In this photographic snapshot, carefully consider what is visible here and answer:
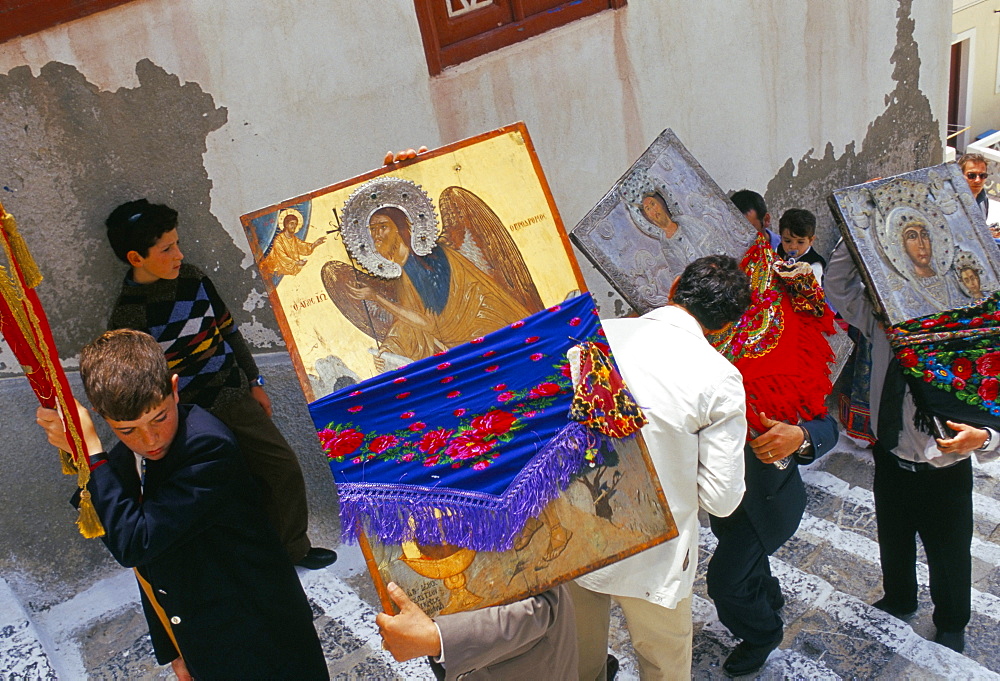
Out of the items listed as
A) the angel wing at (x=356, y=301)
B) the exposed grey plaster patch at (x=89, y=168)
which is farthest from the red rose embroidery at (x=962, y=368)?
the exposed grey plaster patch at (x=89, y=168)

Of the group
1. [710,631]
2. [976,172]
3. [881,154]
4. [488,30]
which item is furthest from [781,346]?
[881,154]

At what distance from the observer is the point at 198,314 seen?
136 inches

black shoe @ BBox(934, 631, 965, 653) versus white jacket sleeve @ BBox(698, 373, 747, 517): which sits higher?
white jacket sleeve @ BBox(698, 373, 747, 517)

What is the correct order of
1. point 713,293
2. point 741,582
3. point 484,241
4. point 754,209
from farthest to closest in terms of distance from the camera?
point 754,209 → point 741,582 → point 713,293 → point 484,241

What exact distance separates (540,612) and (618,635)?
148 cm

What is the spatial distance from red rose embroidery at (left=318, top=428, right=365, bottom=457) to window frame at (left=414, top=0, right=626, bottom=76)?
2225 millimetres

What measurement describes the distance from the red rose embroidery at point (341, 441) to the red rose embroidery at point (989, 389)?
2.29 meters

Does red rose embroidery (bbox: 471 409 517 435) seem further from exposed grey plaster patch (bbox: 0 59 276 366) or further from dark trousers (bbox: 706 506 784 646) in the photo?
exposed grey plaster patch (bbox: 0 59 276 366)

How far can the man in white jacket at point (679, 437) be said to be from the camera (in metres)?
2.67

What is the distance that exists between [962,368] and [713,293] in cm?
107

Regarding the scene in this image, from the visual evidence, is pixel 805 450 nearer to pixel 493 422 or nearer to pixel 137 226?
pixel 493 422

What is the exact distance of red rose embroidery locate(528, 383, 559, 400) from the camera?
2.45 meters

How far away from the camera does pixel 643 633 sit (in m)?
2.96

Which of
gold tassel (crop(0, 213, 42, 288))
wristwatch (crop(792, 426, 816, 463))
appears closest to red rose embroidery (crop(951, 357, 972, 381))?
wristwatch (crop(792, 426, 816, 463))
